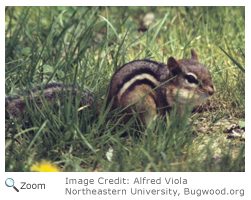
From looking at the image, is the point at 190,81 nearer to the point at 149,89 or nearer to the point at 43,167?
the point at 149,89

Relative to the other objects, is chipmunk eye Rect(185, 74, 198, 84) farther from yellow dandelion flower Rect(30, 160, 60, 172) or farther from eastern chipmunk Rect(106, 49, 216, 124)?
yellow dandelion flower Rect(30, 160, 60, 172)

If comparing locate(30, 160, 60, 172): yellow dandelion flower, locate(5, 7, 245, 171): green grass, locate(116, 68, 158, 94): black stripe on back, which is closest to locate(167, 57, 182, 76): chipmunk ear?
locate(116, 68, 158, 94): black stripe on back

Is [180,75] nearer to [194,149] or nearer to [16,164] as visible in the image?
[194,149]

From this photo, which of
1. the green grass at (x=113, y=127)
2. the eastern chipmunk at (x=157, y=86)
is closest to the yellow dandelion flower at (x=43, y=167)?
the green grass at (x=113, y=127)
